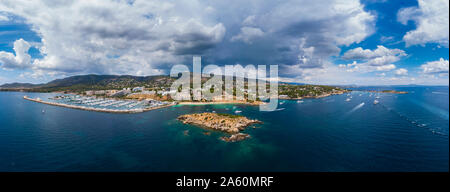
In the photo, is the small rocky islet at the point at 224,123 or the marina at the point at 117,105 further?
the marina at the point at 117,105

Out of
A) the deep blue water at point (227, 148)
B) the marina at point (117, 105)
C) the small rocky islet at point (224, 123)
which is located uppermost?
the marina at point (117, 105)

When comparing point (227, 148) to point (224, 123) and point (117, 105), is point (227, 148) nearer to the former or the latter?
point (224, 123)

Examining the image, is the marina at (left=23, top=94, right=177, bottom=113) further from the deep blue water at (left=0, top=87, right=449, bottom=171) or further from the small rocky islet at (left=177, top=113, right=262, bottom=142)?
the small rocky islet at (left=177, top=113, right=262, bottom=142)

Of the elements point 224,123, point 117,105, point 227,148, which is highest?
point 117,105

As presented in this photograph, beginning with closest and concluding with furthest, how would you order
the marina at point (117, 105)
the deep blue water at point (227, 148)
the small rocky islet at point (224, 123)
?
the deep blue water at point (227, 148) → the small rocky islet at point (224, 123) → the marina at point (117, 105)

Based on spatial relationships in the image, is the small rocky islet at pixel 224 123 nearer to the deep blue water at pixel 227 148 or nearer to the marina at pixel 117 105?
the deep blue water at pixel 227 148

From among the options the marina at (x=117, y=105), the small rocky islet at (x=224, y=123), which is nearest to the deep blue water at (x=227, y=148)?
the small rocky islet at (x=224, y=123)

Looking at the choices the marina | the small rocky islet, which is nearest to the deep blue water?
the small rocky islet

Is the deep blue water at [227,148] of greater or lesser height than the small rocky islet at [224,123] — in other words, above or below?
below

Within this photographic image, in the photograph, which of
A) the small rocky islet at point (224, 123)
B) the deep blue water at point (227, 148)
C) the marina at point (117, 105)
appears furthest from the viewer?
the marina at point (117, 105)

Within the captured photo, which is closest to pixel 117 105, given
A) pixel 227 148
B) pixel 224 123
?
pixel 224 123
